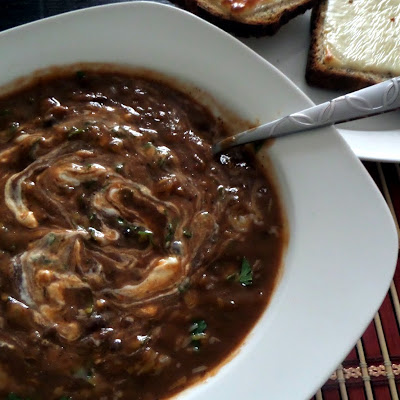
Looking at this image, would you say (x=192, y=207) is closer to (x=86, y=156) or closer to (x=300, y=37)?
(x=86, y=156)

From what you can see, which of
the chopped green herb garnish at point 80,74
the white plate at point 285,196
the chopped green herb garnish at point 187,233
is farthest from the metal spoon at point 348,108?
the chopped green herb garnish at point 80,74

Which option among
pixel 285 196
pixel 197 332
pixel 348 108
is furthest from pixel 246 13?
pixel 197 332

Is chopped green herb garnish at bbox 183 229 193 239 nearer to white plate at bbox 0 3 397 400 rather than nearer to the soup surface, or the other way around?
the soup surface

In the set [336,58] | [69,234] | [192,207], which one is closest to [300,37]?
[336,58]

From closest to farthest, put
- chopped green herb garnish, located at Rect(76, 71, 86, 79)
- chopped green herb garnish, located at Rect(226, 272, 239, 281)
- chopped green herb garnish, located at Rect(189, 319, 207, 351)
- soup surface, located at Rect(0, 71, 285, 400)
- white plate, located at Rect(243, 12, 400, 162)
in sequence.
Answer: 1. soup surface, located at Rect(0, 71, 285, 400)
2. chopped green herb garnish, located at Rect(189, 319, 207, 351)
3. chopped green herb garnish, located at Rect(226, 272, 239, 281)
4. chopped green herb garnish, located at Rect(76, 71, 86, 79)
5. white plate, located at Rect(243, 12, 400, 162)

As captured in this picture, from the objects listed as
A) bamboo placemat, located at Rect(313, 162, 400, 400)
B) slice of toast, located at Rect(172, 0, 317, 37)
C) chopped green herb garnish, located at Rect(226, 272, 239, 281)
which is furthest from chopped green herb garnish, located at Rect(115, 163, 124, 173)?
bamboo placemat, located at Rect(313, 162, 400, 400)

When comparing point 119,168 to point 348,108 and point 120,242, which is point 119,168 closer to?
point 120,242
